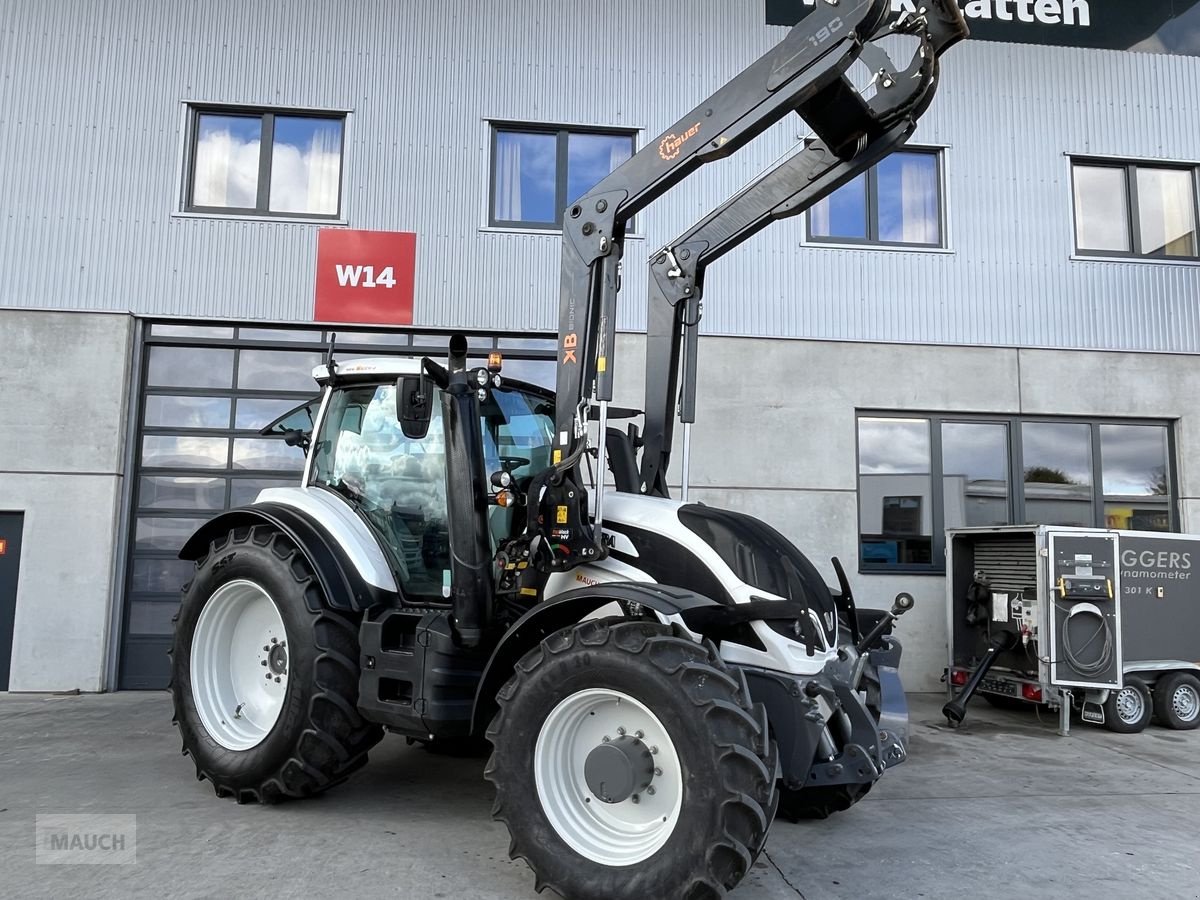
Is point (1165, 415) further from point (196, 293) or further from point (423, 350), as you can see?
point (196, 293)

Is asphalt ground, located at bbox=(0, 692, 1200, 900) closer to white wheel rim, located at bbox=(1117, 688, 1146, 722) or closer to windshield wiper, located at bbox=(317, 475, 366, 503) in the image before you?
white wheel rim, located at bbox=(1117, 688, 1146, 722)

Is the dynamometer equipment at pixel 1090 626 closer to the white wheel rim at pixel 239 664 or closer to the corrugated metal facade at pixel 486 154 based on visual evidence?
the corrugated metal facade at pixel 486 154

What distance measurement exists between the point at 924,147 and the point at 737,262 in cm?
255

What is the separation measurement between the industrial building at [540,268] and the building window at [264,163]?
1.2 inches

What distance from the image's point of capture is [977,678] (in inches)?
285

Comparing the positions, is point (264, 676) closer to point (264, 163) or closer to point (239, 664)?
point (239, 664)

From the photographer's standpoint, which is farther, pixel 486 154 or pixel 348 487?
pixel 486 154

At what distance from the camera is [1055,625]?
7125mm

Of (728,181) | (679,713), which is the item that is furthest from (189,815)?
(728,181)

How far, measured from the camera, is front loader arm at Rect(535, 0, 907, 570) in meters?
3.52

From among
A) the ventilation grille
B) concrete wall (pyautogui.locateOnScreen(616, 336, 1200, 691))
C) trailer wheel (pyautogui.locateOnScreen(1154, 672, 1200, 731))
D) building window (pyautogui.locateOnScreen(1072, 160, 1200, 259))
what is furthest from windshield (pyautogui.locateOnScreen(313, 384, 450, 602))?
building window (pyautogui.locateOnScreen(1072, 160, 1200, 259))

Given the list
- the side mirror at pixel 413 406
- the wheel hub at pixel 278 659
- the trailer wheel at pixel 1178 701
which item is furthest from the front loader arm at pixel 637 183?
the trailer wheel at pixel 1178 701

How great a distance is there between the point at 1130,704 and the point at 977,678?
1316 millimetres

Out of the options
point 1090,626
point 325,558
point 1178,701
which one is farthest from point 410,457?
point 1178,701
